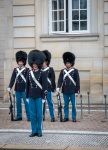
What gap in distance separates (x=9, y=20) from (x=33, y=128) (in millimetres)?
7117

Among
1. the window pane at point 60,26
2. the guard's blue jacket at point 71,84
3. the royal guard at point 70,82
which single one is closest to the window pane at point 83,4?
the window pane at point 60,26

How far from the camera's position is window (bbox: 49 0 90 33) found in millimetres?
16406

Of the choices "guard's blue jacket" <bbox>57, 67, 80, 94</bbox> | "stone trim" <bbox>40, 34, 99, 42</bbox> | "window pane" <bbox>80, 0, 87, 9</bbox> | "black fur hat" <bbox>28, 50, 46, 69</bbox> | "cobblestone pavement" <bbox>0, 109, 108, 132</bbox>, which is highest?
"window pane" <bbox>80, 0, 87, 9</bbox>

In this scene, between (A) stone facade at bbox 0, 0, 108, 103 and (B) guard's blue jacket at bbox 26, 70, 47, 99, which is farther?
(A) stone facade at bbox 0, 0, 108, 103

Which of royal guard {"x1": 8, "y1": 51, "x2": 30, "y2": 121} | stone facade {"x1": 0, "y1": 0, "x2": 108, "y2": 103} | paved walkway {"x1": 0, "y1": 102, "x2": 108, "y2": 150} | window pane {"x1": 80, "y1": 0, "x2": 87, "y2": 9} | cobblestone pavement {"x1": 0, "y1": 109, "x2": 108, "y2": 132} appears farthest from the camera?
window pane {"x1": 80, "y1": 0, "x2": 87, "y2": 9}

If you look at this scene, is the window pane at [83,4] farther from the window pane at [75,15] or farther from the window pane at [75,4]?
the window pane at [75,15]

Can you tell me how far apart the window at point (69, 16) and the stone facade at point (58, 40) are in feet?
0.85

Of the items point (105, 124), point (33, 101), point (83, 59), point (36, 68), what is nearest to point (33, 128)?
point (33, 101)

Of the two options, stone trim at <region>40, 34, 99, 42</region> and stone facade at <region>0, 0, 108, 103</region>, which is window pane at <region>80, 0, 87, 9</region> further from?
stone trim at <region>40, 34, 99, 42</region>

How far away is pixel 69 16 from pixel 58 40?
0.94 metres

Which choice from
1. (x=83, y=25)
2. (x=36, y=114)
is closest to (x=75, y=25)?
(x=83, y=25)

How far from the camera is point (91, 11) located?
16172mm

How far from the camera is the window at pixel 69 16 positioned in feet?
53.8

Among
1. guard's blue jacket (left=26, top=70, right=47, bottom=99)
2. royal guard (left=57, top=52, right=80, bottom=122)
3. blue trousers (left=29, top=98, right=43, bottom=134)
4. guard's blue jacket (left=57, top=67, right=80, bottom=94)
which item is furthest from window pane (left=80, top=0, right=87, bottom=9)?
blue trousers (left=29, top=98, right=43, bottom=134)
